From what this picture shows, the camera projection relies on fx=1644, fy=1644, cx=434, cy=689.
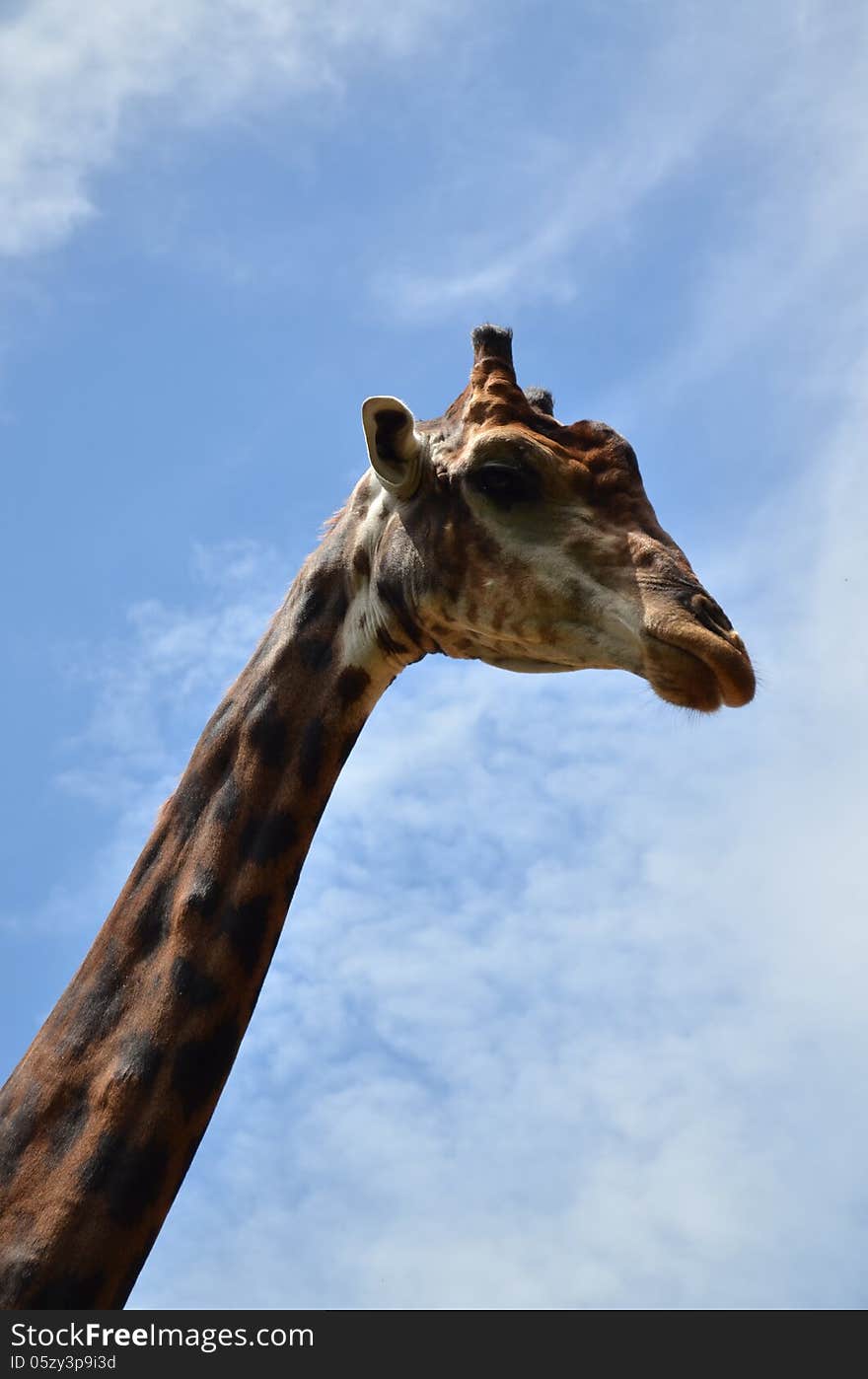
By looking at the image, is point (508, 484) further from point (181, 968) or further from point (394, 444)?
point (181, 968)

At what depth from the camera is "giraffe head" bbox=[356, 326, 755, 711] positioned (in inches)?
330

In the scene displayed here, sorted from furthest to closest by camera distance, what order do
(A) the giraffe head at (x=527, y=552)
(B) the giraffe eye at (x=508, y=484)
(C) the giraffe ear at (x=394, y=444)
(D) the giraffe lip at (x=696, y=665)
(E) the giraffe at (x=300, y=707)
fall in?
(C) the giraffe ear at (x=394, y=444)
(B) the giraffe eye at (x=508, y=484)
(A) the giraffe head at (x=527, y=552)
(D) the giraffe lip at (x=696, y=665)
(E) the giraffe at (x=300, y=707)

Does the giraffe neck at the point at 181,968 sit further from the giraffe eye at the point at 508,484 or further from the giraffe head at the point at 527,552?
the giraffe eye at the point at 508,484

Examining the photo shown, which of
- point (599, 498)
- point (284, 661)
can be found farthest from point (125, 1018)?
point (599, 498)

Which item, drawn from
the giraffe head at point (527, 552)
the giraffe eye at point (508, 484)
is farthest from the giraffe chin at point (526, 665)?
the giraffe eye at point (508, 484)

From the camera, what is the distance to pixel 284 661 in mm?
9398

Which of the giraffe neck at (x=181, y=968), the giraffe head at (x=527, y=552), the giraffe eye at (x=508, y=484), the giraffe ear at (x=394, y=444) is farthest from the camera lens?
the giraffe ear at (x=394, y=444)

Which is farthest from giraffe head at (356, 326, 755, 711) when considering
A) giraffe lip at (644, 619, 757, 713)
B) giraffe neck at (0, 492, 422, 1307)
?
giraffe neck at (0, 492, 422, 1307)

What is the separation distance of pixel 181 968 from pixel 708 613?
3231 millimetres

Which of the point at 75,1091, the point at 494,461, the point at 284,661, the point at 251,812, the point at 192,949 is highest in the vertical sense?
the point at 494,461

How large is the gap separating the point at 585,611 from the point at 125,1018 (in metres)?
3.18

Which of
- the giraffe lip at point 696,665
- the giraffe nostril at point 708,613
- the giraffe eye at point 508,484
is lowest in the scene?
the giraffe lip at point 696,665

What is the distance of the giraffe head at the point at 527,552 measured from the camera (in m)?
8.39
